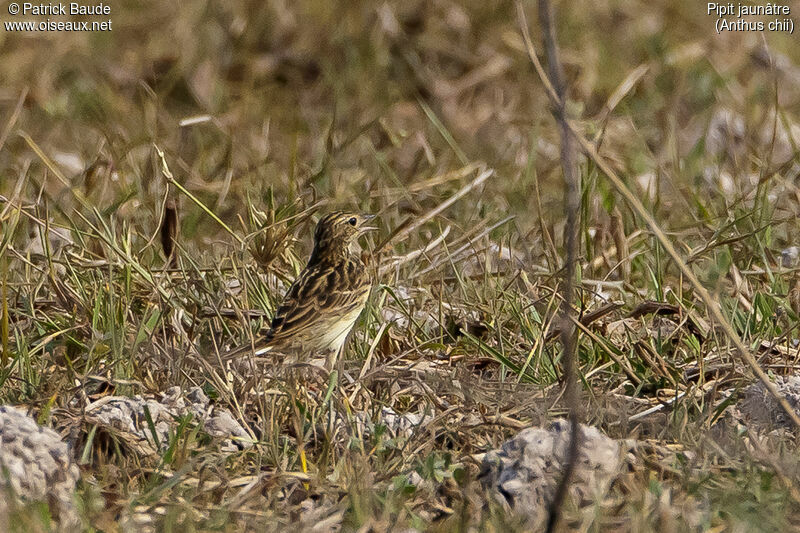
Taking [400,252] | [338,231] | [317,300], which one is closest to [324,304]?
[317,300]

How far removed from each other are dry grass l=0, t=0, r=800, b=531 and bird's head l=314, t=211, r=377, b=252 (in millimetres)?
159

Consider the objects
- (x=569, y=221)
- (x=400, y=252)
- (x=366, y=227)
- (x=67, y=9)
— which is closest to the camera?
(x=569, y=221)

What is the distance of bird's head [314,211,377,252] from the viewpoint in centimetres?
487

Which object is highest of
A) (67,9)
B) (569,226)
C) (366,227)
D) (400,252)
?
(67,9)

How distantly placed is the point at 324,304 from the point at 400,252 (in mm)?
1101

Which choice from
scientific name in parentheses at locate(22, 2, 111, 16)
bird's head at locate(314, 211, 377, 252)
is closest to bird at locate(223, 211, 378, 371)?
bird's head at locate(314, 211, 377, 252)

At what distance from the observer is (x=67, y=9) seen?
923 cm

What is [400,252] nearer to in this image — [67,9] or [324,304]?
[324,304]

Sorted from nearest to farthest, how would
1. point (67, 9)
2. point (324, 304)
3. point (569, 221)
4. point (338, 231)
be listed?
point (569, 221) < point (324, 304) < point (338, 231) < point (67, 9)

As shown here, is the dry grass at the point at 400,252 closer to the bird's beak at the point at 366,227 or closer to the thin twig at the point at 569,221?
the bird's beak at the point at 366,227

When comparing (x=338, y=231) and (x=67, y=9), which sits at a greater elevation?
(x=67, y=9)

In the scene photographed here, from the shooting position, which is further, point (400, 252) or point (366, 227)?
point (400, 252)

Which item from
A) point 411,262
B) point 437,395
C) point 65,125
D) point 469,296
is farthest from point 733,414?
point 65,125

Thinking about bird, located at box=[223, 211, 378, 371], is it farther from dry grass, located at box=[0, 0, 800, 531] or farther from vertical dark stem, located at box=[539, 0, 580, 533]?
vertical dark stem, located at box=[539, 0, 580, 533]
